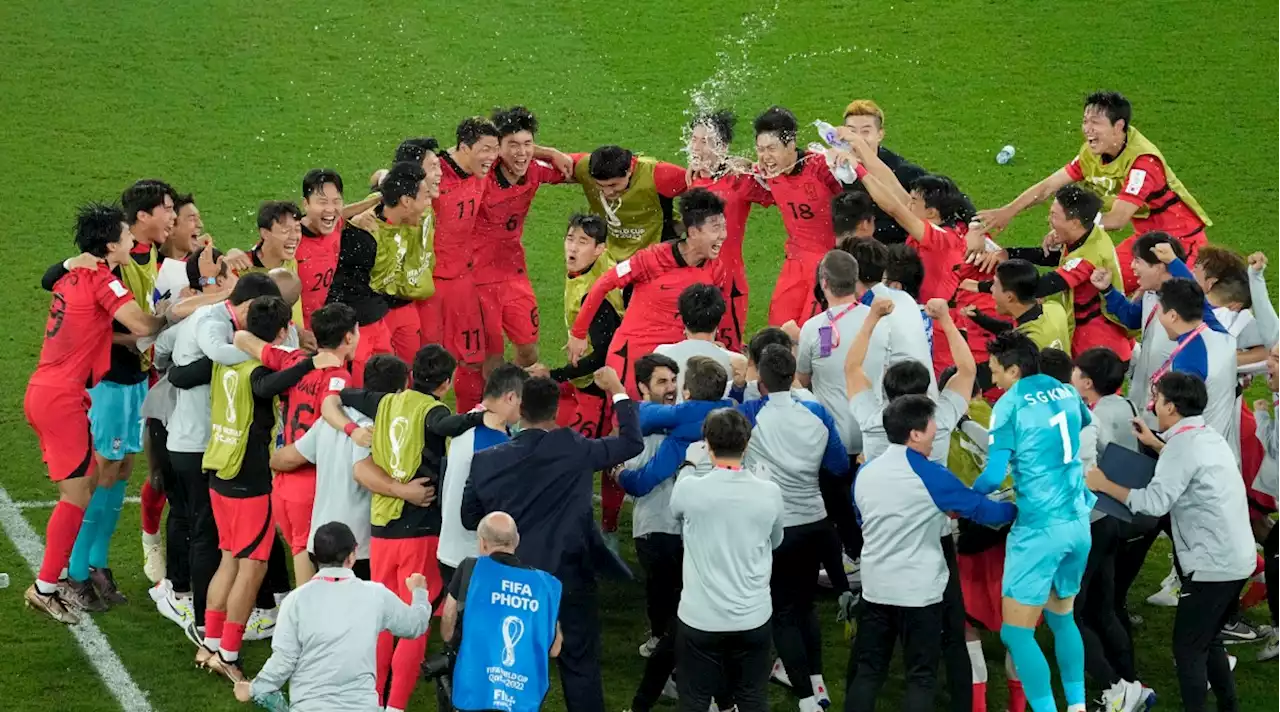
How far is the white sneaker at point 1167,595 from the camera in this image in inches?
347

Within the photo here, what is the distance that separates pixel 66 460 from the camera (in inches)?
325

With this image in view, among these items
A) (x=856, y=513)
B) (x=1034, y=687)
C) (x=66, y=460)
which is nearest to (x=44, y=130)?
(x=66, y=460)

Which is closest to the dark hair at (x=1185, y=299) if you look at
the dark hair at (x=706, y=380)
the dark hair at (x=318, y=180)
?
the dark hair at (x=706, y=380)

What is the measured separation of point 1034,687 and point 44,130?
1149 centimetres

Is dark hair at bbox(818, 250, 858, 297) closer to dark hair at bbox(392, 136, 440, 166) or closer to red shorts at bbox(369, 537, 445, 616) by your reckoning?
red shorts at bbox(369, 537, 445, 616)

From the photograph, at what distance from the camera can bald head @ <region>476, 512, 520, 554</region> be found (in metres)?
6.09

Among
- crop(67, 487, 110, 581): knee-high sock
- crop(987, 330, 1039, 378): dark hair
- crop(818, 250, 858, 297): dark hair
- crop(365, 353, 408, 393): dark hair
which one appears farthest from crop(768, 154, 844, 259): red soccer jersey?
crop(67, 487, 110, 581): knee-high sock

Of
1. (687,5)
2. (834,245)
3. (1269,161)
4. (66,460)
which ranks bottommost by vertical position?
(66,460)

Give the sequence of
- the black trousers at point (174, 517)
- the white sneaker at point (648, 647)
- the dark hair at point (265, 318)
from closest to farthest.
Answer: the dark hair at point (265, 318) → the white sneaker at point (648, 647) → the black trousers at point (174, 517)

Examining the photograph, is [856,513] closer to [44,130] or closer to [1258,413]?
[1258,413]

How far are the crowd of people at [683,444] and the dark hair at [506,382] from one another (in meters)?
0.07

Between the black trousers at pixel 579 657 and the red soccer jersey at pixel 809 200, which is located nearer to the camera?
the black trousers at pixel 579 657

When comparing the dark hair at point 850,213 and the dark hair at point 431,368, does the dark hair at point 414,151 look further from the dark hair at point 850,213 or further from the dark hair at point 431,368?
the dark hair at point 431,368

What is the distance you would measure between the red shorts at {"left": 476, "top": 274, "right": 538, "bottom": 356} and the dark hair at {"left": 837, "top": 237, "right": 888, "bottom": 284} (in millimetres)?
2967
